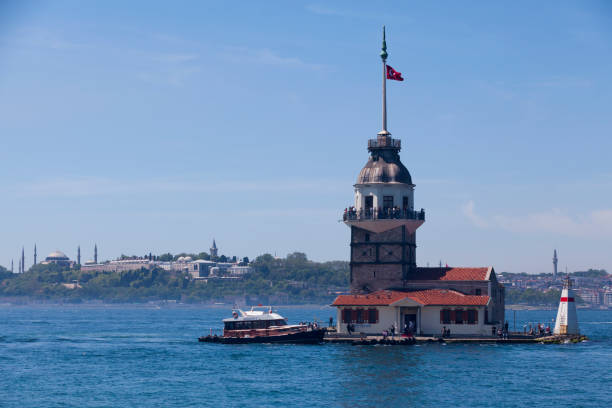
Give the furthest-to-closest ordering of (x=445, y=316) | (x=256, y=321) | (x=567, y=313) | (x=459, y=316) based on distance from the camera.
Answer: (x=256, y=321)
(x=567, y=313)
(x=445, y=316)
(x=459, y=316)

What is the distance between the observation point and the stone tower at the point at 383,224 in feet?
309

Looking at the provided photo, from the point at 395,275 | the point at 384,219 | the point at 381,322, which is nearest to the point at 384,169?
the point at 384,219

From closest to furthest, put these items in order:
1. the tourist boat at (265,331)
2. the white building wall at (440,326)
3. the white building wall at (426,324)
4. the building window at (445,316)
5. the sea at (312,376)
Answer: the sea at (312,376) → the white building wall at (440,326) → the white building wall at (426,324) → the building window at (445,316) → the tourist boat at (265,331)

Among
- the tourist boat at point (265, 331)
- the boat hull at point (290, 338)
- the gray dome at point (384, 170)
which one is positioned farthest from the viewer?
the gray dome at point (384, 170)

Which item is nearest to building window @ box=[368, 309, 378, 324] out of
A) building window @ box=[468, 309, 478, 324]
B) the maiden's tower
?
the maiden's tower

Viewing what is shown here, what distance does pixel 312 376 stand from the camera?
2739 inches

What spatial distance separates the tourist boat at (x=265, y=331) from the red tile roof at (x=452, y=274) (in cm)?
1085

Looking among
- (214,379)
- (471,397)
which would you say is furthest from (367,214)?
(471,397)

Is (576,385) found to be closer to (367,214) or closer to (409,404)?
(409,404)

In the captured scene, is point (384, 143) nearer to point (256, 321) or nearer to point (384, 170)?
point (384, 170)

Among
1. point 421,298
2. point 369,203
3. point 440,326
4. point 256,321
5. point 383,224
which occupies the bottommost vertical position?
point 440,326

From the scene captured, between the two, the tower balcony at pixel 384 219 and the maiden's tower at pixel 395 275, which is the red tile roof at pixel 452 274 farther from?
the tower balcony at pixel 384 219

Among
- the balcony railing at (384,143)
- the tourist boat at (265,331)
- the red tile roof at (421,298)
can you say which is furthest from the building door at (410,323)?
the balcony railing at (384,143)

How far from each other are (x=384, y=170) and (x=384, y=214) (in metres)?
4.44
